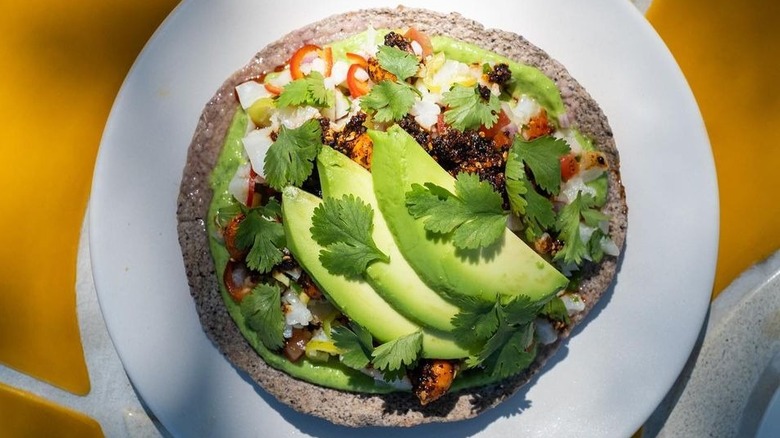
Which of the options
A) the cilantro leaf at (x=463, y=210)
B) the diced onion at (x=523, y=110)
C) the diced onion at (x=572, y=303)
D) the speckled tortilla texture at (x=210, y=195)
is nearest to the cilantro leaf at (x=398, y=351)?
the cilantro leaf at (x=463, y=210)

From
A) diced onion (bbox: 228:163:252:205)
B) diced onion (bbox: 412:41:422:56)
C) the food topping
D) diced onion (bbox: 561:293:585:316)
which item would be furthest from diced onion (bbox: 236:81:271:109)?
diced onion (bbox: 561:293:585:316)

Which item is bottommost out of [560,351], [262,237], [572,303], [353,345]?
[560,351]

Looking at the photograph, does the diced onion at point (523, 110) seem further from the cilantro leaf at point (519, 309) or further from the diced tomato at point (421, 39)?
the cilantro leaf at point (519, 309)

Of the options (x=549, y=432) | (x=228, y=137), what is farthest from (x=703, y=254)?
(x=228, y=137)

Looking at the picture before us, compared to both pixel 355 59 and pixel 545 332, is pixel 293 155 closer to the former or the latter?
pixel 355 59

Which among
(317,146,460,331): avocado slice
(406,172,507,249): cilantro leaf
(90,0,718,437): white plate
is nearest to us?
(406,172,507,249): cilantro leaf

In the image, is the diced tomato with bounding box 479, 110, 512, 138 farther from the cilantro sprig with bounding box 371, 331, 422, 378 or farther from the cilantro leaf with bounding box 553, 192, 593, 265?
the cilantro sprig with bounding box 371, 331, 422, 378

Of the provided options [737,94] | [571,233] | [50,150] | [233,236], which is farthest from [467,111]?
[50,150]
